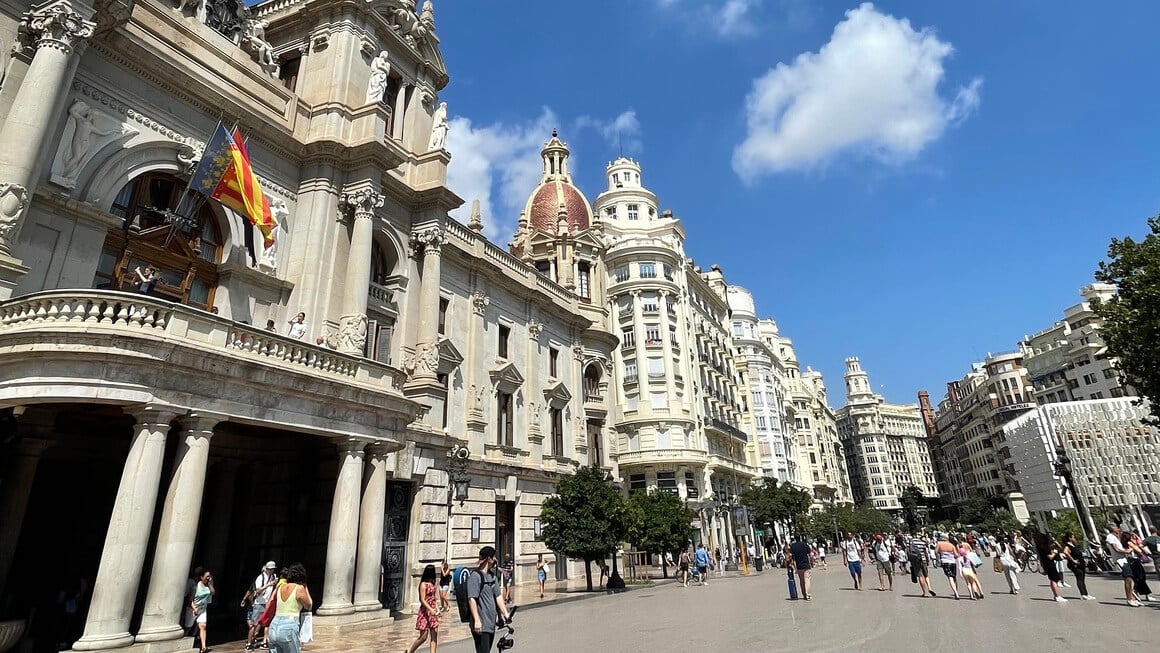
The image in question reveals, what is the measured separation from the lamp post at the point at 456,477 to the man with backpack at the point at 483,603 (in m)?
13.0

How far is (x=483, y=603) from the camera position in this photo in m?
8.30

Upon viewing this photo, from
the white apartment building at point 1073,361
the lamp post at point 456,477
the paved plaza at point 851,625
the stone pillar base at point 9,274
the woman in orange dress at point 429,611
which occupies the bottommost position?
the paved plaza at point 851,625

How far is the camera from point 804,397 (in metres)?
89.9

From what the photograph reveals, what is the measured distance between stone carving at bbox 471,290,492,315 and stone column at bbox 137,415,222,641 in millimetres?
15654

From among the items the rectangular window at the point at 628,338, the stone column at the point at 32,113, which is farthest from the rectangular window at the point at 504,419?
the rectangular window at the point at 628,338

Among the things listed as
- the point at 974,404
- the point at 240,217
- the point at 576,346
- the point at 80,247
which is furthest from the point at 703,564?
the point at 974,404

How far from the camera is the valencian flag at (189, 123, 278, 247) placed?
14.5 m

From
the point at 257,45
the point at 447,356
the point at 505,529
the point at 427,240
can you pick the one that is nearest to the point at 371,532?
the point at 447,356

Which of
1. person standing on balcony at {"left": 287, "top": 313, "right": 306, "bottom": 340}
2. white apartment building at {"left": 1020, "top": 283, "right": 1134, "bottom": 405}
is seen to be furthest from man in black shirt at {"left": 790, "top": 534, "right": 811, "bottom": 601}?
white apartment building at {"left": 1020, "top": 283, "right": 1134, "bottom": 405}

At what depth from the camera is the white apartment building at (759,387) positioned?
221ft

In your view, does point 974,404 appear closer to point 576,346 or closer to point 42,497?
point 576,346

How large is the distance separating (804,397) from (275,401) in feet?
288

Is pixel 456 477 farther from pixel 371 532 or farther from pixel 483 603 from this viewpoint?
pixel 483 603

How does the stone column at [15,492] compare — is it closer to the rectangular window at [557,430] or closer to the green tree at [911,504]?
the rectangular window at [557,430]
